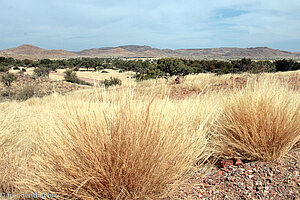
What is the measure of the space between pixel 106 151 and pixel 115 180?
0.94 feet

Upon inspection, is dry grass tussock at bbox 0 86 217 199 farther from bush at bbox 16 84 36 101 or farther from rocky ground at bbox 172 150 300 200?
bush at bbox 16 84 36 101

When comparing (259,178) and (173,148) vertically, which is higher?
(173,148)

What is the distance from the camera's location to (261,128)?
3434mm

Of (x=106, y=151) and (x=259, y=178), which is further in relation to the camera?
(x=259, y=178)

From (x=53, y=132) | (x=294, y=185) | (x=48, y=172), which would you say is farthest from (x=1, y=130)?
(x=294, y=185)

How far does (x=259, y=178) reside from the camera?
2.81m

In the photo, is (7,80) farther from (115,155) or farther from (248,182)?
(248,182)

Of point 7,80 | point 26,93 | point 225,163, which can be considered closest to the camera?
point 225,163

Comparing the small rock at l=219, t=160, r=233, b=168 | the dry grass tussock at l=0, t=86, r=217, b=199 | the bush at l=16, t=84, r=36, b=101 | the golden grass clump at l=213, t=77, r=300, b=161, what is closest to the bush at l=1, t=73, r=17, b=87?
the bush at l=16, t=84, r=36, b=101

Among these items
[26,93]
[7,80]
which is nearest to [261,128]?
[26,93]

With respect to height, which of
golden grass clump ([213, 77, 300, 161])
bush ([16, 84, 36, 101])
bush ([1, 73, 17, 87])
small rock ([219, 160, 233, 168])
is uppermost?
golden grass clump ([213, 77, 300, 161])

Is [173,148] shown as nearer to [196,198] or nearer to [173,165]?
[173,165]

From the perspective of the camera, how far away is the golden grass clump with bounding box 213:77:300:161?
335cm

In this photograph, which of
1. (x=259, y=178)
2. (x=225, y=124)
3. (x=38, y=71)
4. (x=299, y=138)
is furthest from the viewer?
(x=38, y=71)
